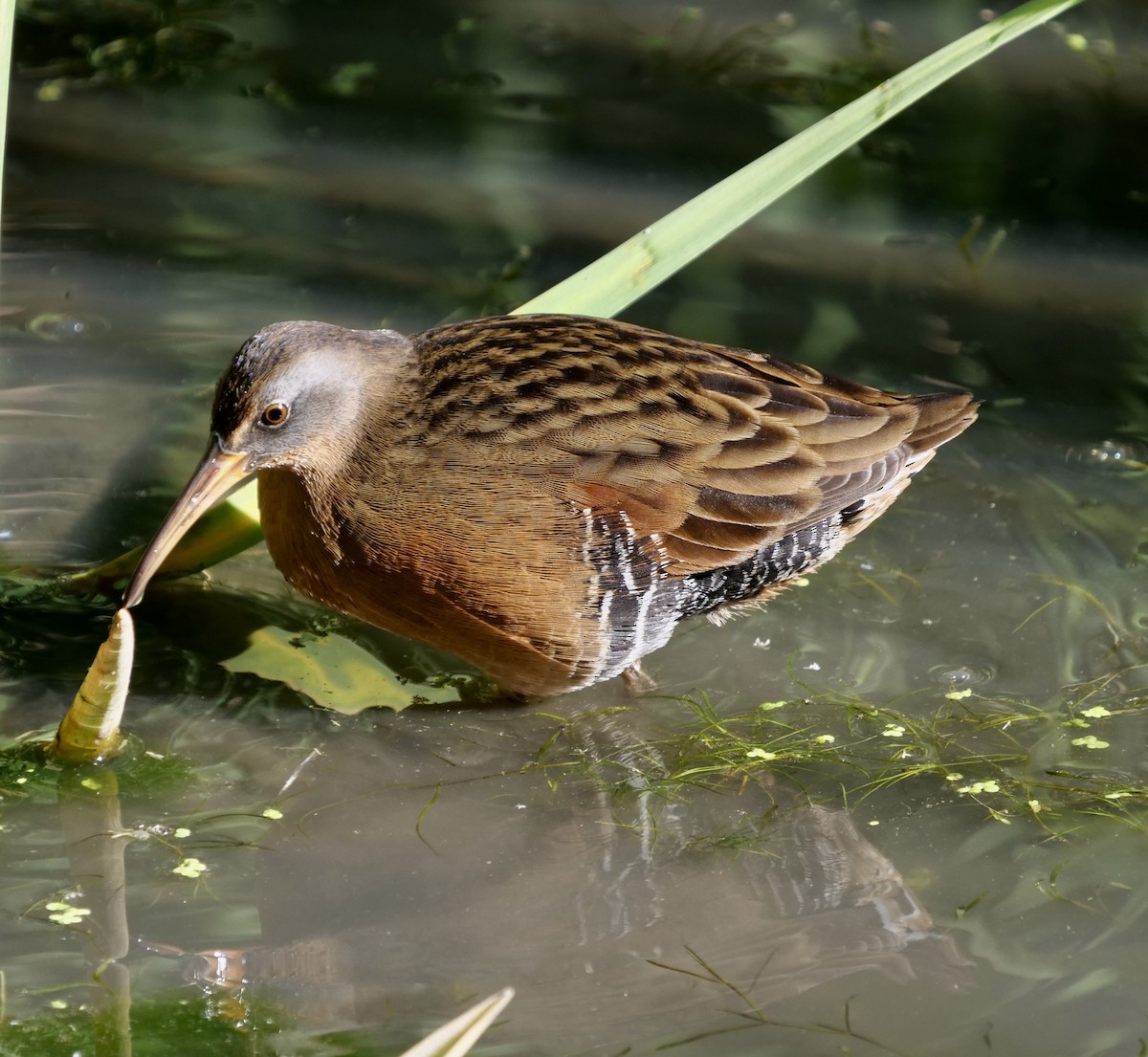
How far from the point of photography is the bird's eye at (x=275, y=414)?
3.54 metres

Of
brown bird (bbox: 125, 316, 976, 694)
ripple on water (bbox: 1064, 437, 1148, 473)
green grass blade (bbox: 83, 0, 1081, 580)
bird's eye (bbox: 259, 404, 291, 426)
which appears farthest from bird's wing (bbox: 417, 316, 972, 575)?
ripple on water (bbox: 1064, 437, 1148, 473)

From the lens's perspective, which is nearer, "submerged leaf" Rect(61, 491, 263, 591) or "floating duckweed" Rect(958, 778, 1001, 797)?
"floating duckweed" Rect(958, 778, 1001, 797)

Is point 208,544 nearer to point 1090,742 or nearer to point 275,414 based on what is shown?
point 275,414

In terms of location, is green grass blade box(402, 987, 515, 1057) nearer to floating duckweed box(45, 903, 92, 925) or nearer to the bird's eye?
floating duckweed box(45, 903, 92, 925)

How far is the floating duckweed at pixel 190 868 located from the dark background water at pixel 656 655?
0.13 feet

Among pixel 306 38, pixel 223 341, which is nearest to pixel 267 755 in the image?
pixel 223 341

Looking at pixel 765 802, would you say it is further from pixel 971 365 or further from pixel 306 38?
pixel 306 38

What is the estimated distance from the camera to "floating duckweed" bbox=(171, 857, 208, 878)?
341cm

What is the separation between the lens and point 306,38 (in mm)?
6078

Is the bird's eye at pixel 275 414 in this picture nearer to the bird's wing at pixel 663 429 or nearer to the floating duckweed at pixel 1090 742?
the bird's wing at pixel 663 429

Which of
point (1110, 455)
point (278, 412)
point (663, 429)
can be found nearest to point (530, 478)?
point (663, 429)

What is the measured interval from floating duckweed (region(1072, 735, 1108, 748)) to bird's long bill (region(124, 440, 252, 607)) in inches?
84.9

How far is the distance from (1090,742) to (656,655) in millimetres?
1160

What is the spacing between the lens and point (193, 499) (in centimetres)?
358
